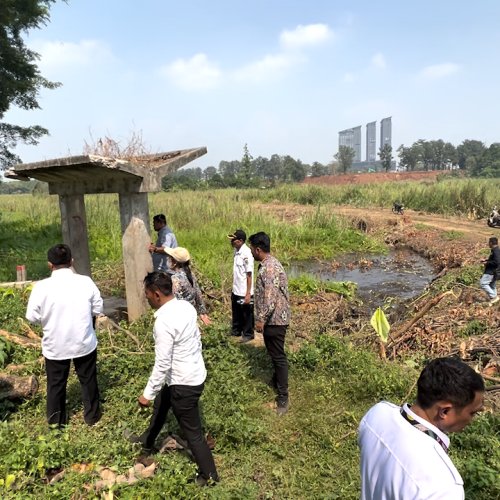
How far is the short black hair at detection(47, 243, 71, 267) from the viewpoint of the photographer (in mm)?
3605

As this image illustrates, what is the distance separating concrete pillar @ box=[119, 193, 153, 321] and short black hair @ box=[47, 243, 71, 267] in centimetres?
207

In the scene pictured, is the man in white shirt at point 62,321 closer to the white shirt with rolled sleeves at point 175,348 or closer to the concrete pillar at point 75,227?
the white shirt with rolled sleeves at point 175,348

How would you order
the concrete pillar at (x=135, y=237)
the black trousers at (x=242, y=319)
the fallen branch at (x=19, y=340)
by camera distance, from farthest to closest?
the black trousers at (x=242, y=319)
the concrete pillar at (x=135, y=237)
the fallen branch at (x=19, y=340)

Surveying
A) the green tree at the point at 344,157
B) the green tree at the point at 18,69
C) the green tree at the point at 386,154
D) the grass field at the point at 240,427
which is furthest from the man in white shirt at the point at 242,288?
the green tree at the point at 344,157

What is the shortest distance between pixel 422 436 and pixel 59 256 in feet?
10.3

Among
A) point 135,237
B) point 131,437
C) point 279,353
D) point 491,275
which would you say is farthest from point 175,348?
point 491,275

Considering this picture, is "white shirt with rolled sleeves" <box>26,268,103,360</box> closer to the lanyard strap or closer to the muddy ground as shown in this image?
the lanyard strap

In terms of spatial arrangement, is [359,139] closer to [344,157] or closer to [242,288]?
[344,157]

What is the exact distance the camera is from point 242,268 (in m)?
5.85

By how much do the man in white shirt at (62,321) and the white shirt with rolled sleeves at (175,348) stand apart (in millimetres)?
981

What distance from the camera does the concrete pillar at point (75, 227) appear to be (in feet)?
22.3

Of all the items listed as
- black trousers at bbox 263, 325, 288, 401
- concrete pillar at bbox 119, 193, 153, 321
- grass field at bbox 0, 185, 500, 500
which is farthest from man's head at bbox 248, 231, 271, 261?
concrete pillar at bbox 119, 193, 153, 321

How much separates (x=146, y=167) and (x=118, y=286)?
4139mm

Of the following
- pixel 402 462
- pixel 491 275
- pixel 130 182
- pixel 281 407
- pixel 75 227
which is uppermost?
pixel 130 182
